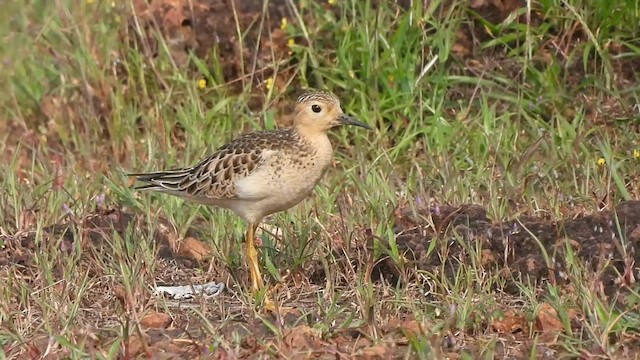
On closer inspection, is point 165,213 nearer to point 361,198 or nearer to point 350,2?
point 361,198

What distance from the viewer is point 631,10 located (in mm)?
9289

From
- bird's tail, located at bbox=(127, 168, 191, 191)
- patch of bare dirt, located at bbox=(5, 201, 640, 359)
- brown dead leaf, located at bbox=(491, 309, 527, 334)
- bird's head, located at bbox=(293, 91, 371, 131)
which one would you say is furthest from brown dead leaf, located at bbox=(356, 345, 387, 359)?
bird's tail, located at bbox=(127, 168, 191, 191)

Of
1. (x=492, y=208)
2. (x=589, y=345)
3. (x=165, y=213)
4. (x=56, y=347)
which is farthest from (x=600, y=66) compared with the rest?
(x=56, y=347)

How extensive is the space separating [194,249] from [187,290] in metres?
0.62

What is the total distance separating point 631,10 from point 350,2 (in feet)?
6.14

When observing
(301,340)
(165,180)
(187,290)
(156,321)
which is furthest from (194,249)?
(301,340)

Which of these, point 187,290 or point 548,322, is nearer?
point 548,322

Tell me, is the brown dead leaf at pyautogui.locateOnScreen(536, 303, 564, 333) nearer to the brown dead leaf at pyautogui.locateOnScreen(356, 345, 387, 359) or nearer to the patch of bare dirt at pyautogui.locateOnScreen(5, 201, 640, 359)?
the patch of bare dirt at pyautogui.locateOnScreen(5, 201, 640, 359)

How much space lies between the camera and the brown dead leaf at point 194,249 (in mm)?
7539

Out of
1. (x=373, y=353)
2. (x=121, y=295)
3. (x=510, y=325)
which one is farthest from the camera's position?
(x=121, y=295)

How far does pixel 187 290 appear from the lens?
701 cm

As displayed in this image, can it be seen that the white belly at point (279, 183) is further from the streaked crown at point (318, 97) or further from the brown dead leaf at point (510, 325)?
the brown dead leaf at point (510, 325)

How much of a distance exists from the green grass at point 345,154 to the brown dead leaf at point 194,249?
0.08m

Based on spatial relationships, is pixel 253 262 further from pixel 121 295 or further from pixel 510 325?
pixel 510 325
